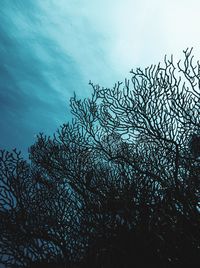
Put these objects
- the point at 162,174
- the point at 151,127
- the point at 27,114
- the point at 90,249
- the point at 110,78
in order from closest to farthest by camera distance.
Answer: the point at 90,249, the point at 162,174, the point at 151,127, the point at 110,78, the point at 27,114

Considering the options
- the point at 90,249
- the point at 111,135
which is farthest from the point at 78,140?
the point at 90,249

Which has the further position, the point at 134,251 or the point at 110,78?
the point at 110,78

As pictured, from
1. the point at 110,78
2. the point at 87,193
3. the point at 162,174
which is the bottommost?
the point at 162,174

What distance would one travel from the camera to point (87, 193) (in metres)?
5.35

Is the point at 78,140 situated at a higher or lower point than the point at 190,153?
higher

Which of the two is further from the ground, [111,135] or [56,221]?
[111,135]

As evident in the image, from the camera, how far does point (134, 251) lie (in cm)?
349

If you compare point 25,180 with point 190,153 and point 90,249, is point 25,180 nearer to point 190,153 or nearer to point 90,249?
point 90,249

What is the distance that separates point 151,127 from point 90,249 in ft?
8.77

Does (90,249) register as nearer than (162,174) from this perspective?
Yes

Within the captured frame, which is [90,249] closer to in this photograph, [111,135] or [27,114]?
[111,135]

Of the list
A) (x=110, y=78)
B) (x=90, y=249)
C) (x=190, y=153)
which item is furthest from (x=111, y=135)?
(x=110, y=78)

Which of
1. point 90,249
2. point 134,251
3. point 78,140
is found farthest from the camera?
point 78,140

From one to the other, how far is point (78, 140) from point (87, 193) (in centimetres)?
179
